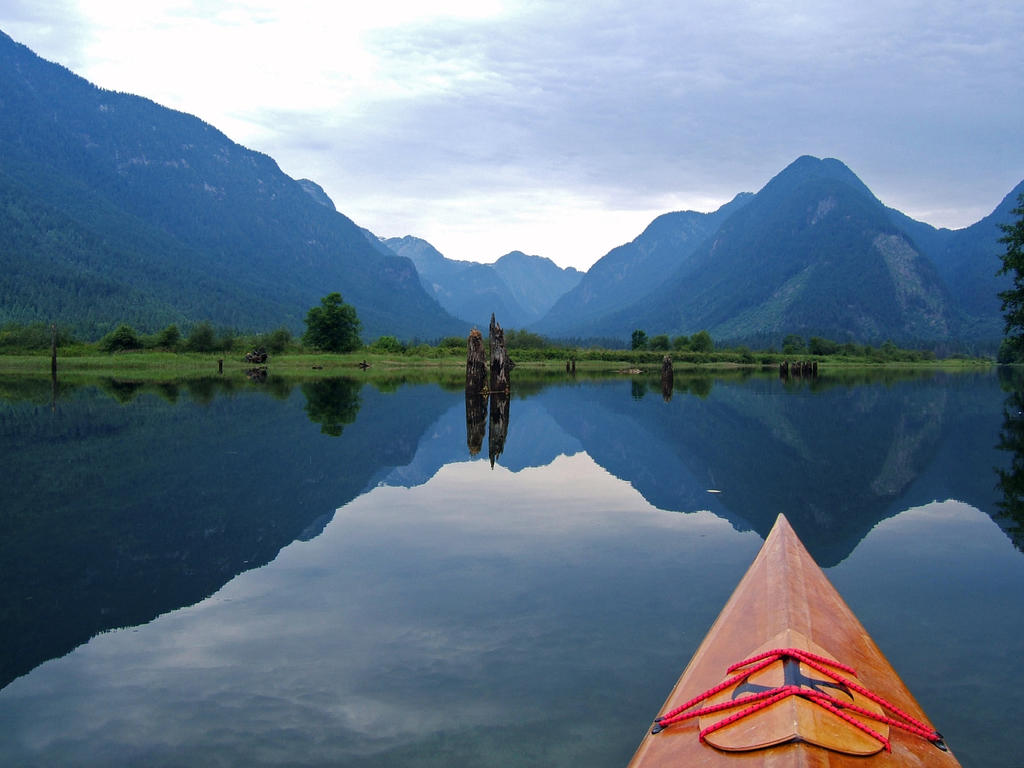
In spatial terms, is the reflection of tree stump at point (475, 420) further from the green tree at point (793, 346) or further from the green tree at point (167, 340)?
the green tree at point (793, 346)

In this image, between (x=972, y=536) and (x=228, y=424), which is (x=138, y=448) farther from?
(x=972, y=536)

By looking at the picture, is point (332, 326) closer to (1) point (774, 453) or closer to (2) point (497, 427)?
(2) point (497, 427)

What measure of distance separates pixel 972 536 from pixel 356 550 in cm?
904

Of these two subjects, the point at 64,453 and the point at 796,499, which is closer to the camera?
the point at 796,499

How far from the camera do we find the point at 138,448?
58.1 feet

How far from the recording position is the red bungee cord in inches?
159

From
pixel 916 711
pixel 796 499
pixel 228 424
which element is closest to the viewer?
pixel 916 711

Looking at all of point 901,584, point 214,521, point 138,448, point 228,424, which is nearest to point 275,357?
point 228,424

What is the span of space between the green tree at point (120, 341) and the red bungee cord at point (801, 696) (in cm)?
8268

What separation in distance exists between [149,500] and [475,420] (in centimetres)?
1467

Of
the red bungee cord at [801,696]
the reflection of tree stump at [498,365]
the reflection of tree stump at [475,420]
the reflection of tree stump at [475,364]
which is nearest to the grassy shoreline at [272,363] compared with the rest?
the reflection of tree stump at [498,365]

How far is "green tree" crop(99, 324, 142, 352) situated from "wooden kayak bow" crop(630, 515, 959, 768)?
82.2 m

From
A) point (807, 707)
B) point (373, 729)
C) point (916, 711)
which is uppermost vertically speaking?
point (807, 707)

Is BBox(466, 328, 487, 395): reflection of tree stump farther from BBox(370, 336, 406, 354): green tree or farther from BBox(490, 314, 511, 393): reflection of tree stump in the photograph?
BBox(370, 336, 406, 354): green tree
